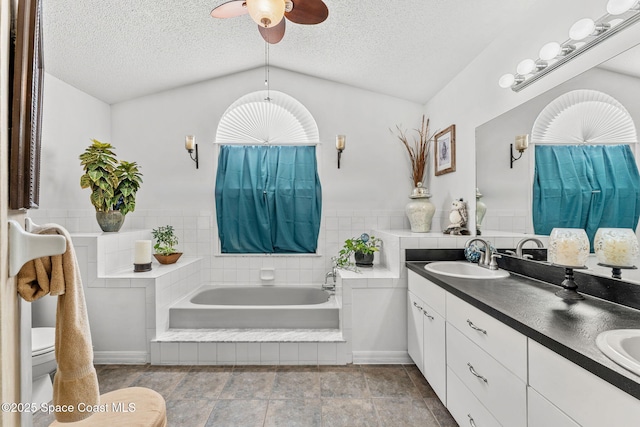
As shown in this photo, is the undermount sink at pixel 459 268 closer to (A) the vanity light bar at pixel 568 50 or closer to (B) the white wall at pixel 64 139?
(A) the vanity light bar at pixel 568 50

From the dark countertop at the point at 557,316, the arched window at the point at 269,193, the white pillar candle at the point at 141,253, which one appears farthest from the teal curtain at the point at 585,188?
the white pillar candle at the point at 141,253

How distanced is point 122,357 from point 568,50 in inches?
142

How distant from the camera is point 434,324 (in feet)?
6.63

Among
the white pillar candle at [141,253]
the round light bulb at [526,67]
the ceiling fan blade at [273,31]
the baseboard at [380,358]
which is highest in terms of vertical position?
the ceiling fan blade at [273,31]

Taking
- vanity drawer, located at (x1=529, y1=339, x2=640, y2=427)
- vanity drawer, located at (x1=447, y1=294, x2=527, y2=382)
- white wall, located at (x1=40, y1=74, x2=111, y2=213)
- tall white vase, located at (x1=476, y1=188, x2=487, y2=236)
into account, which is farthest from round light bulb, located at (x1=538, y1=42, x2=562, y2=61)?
white wall, located at (x1=40, y1=74, x2=111, y2=213)

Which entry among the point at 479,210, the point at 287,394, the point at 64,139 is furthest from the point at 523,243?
the point at 64,139

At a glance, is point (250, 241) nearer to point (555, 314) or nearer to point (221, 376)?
point (221, 376)

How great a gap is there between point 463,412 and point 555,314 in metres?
0.74

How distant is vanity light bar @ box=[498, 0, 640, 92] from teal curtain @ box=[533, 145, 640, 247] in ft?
1.41

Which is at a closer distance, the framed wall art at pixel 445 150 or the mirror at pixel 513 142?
the mirror at pixel 513 142

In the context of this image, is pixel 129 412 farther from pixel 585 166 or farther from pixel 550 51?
pixel 550 51

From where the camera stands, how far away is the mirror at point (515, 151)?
4.38 ft

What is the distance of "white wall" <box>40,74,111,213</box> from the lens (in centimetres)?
273

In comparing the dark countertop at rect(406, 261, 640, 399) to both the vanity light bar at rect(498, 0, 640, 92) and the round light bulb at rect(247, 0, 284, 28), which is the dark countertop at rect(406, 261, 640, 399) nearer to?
the vanity light bar at rect(498, 0, 640, 92)
